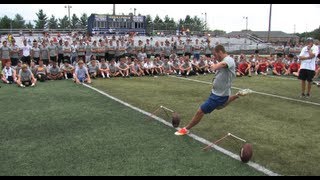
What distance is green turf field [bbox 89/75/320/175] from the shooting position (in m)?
6.12

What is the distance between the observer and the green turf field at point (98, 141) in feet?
18.3

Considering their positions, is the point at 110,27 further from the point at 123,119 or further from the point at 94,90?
→ the point at 123,119

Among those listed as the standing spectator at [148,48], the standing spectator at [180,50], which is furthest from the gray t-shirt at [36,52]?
the standing spectator at [180,50]

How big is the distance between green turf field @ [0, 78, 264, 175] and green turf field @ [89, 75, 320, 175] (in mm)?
82

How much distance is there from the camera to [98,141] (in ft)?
23.0

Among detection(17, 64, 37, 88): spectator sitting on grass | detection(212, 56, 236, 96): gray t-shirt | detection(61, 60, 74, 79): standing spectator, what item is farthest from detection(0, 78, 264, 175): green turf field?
detection(61, 60, 74, 79): standing spectator

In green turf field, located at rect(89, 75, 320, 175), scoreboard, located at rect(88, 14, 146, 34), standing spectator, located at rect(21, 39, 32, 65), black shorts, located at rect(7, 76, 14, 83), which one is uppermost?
scoreboard, located at rect(88, 14, 146, 34)

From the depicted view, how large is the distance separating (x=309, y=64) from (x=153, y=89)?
549 centimetres

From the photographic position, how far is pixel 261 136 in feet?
24.4

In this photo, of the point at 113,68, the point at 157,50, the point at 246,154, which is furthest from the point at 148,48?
the point at 246,154

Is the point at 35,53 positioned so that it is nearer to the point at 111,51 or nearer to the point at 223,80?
the point at 111,51

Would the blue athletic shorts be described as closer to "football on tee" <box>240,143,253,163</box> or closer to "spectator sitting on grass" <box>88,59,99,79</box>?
"football on tee" <box>240,143,253,163</box>

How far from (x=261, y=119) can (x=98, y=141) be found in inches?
161

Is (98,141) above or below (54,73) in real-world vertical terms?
below
